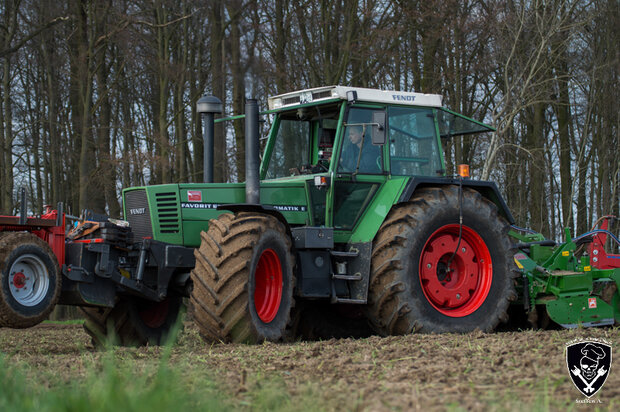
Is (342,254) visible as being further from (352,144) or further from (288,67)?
(288,67)

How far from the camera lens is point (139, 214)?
25.8ft

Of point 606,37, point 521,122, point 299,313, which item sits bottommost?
point 299,313

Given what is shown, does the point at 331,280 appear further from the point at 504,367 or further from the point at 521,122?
the point at 521,122

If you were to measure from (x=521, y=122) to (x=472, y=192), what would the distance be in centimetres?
1993

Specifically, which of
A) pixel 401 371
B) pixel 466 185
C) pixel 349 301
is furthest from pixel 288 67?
pixel 401 371

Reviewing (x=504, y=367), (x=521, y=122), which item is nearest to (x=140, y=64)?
(x=521, y=122)

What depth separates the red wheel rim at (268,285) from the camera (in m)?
7.01

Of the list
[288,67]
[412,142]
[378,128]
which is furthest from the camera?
[288,67]

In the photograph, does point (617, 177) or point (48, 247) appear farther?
point (617, 177)

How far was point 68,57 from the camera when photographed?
18.6m

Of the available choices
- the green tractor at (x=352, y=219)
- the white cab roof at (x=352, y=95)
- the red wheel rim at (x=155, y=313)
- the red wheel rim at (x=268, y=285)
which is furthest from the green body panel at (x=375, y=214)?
the red wheel rim at (x=155, y=313)

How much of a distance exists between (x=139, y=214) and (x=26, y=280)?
1651 millimetres

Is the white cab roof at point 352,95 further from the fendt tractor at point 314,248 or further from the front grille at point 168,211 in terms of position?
the front grille at point 168,211

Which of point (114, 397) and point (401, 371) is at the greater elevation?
point (114, 397)
